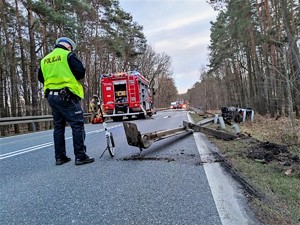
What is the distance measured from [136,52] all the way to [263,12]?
74.6ft

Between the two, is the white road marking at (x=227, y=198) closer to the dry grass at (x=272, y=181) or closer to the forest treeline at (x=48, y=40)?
the dry grass at (x=272, y=181)

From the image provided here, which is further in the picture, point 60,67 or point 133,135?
point 133,135

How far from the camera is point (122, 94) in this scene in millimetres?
18406

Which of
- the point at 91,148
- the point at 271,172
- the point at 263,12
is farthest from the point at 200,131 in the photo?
the point at 263,12

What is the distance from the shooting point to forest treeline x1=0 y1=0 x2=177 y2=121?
18875 mm

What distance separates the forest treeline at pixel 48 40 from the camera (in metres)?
18.9

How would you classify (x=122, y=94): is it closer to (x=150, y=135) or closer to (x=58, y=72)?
(x=150, y=135)

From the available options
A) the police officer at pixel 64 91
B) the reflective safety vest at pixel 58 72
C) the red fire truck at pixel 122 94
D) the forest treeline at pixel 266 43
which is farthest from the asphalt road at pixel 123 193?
the red fire truck at pixel 122 94

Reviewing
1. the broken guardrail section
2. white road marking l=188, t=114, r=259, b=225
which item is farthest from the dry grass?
the broken guardrail section

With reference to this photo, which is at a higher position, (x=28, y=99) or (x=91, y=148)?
(x=28, y=99)

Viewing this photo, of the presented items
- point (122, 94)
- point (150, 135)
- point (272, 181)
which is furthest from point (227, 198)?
point (122, 94)

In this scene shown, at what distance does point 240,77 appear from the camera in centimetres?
4097

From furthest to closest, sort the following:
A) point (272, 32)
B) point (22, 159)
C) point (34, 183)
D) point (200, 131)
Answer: point (272, 32) → point (200, 131) → point (22, 159) → point (34, 183)

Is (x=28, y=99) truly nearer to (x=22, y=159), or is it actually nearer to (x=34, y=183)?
(x=22, y=159)
